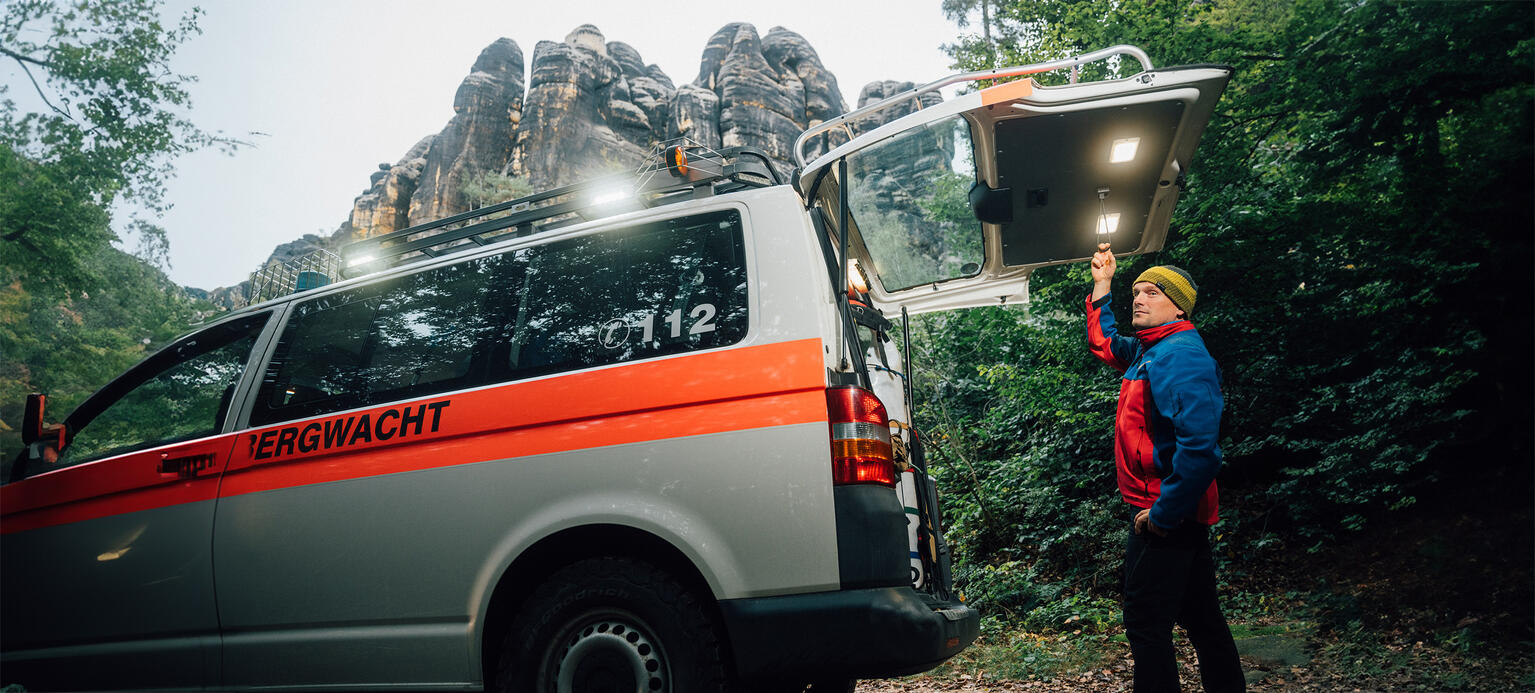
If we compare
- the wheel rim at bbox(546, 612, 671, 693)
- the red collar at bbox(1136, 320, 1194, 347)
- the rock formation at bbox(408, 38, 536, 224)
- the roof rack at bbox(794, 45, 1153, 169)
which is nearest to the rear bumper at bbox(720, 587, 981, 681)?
the wheel rim at bbox(546, 612, 671, 693)

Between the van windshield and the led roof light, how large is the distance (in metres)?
0.56

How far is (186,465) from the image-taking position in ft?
10.1

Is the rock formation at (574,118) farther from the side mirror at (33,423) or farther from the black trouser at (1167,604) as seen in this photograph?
the black trouser at (1167,604)

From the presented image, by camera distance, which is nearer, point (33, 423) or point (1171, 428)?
point (1171, 428)

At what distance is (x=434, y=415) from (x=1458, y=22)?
7.67m

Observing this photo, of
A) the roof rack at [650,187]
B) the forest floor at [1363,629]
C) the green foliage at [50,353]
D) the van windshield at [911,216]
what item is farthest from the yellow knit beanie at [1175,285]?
the green foliage at [50,353]

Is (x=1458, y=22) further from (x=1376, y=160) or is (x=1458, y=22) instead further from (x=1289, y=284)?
(x=1289, y=284)

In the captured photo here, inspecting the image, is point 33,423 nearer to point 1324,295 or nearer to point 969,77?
point 969,77

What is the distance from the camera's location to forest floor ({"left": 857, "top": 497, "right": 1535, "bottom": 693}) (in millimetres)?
3941

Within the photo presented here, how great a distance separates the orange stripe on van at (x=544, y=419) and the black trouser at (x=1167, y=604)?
1.18m

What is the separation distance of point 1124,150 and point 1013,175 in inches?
17.2

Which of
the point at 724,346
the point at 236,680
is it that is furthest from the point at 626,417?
the point at 236,680

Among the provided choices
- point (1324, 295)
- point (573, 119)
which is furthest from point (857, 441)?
point (573, 119)

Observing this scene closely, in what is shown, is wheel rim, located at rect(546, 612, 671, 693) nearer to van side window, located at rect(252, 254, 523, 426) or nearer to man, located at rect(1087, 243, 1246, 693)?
van side window, located at rect(252, 254, 523, 426)
